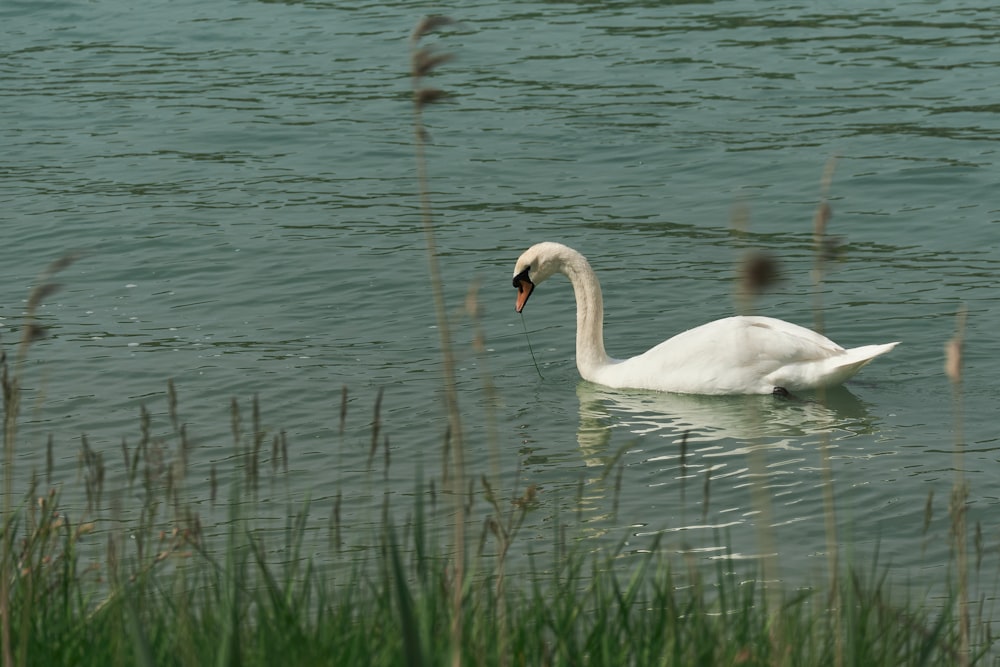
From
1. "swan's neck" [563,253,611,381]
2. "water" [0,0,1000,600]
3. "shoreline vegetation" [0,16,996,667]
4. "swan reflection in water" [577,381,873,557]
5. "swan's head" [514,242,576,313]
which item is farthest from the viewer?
"swan's head" [514,242,576,313]

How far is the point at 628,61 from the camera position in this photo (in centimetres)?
Result: 1783

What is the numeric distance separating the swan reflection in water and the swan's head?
0.75 metres

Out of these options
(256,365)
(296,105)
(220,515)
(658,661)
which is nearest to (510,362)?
(256,365)

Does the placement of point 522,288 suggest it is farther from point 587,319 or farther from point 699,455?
point 699,455

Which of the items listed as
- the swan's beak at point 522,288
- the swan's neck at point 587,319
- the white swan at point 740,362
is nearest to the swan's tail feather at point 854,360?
the white swan at point 740,362

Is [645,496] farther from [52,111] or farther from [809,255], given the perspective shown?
[52,111]

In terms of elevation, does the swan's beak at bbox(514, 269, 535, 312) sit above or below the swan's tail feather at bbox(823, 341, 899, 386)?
above

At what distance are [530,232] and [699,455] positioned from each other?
4675mm

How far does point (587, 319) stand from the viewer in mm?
9945

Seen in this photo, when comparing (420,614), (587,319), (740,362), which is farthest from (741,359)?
(420,614)

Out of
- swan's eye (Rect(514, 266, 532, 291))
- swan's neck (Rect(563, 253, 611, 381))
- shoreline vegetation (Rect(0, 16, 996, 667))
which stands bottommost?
shoreline vegetation (Rect(0, 16, 996, 667))

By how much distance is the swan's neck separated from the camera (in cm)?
974

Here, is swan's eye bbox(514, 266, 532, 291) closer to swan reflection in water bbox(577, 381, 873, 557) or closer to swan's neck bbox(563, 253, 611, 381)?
swan's neck bbox(563, 253, 611, 381)

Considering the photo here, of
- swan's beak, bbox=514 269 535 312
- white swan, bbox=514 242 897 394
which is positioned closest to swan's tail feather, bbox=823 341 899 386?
white swan, bbox=514 242 897 394
